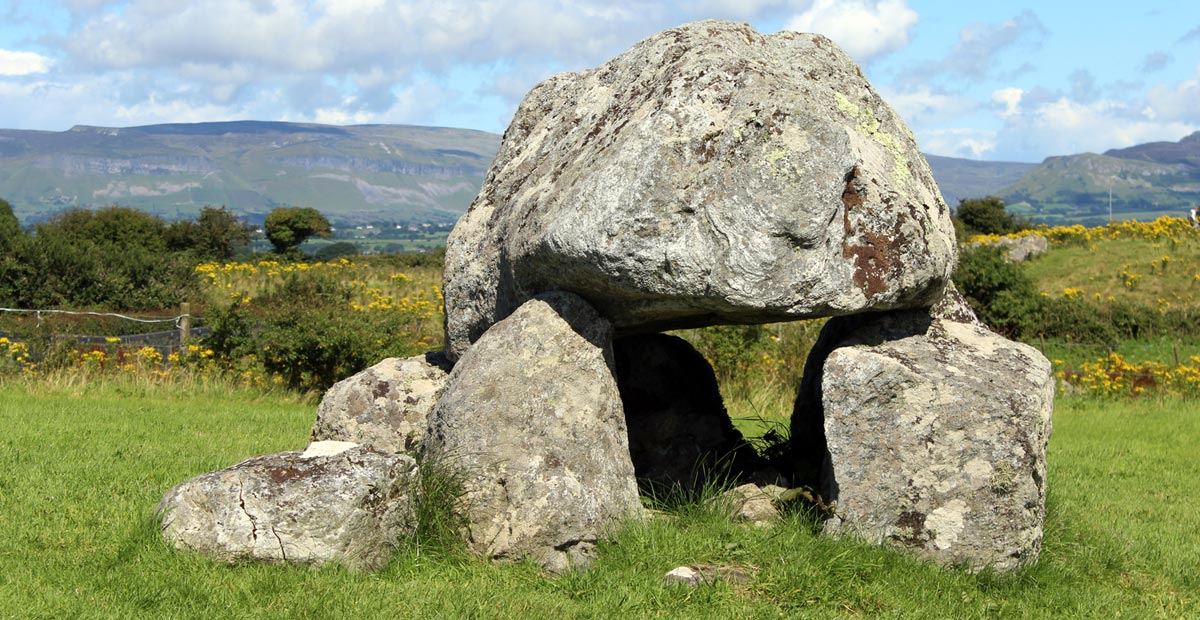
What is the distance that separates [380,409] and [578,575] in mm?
2929

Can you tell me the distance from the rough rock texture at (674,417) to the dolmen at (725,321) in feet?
4.37

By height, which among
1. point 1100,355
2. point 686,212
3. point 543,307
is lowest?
point 1100,355

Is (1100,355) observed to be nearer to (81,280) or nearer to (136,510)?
(136,510)

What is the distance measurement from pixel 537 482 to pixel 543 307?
1.32m

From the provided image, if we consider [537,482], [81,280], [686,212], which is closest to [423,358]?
[537,482]

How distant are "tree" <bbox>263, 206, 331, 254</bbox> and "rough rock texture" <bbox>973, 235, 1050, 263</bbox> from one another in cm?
4498

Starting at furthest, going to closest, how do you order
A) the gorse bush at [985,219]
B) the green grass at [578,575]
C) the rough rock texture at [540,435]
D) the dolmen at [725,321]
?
the gorse bush at [985,219], the rough rock texture at [540,435], the dolmen at [725,321], the green grass at [578,575]

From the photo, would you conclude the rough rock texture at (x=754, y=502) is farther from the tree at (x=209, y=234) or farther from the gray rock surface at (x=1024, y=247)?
the tree at (x=209, y=234)

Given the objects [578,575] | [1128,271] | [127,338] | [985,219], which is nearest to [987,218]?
[985,219]

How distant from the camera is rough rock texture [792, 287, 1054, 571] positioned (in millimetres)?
7113

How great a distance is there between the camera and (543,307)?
7664 millimetres

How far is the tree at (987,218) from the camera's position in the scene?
53.5m

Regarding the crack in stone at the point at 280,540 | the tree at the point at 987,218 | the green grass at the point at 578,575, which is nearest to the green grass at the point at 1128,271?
the green grass at the point at 578,575

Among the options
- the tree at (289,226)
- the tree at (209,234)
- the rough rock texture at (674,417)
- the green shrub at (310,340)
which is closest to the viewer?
the rough rock texture at (674,417)
